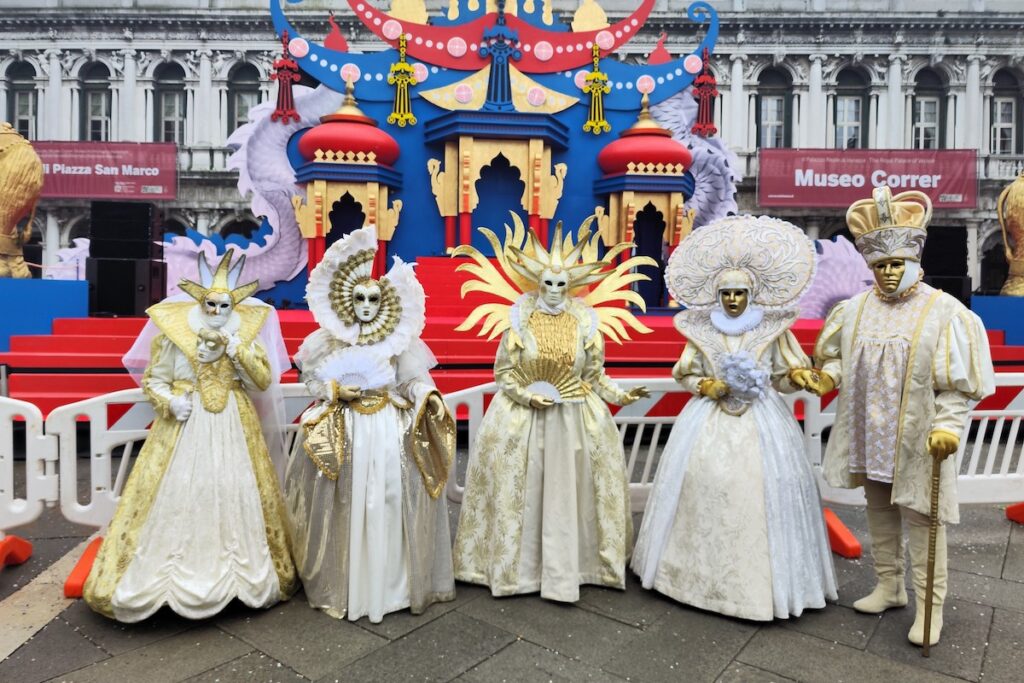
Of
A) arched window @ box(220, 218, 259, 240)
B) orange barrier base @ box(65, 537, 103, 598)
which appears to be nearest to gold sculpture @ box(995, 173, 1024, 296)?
orange barrier base @ box(65, 537, 103, 598)

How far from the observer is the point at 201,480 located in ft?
9.48

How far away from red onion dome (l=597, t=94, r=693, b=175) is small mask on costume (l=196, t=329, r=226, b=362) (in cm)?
674

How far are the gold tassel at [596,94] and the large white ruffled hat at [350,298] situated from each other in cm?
669

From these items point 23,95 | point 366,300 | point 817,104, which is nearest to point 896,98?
point 817,104

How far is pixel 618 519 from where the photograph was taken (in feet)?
10.9

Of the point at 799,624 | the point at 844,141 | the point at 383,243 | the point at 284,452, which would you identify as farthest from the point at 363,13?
the point at 844,141

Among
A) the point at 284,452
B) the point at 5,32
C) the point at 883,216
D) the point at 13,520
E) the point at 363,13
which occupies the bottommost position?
the point at 13,520

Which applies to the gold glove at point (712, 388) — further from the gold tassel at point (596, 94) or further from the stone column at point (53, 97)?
the stone column at point (53, 97)

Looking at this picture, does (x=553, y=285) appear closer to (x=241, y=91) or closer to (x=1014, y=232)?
(x=1014, y=232)

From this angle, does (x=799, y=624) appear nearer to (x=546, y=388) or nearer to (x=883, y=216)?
(x=546, y=388)

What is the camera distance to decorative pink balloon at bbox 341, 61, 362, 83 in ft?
28.4

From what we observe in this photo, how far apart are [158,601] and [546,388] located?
80.6 inches

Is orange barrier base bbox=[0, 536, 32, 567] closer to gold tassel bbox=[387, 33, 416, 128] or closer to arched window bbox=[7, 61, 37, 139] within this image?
gold tassel bbox=[387, 33, 416, 128]

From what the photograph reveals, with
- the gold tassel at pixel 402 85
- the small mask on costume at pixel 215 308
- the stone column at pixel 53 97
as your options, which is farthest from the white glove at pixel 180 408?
the stone column at pixel 53 97
